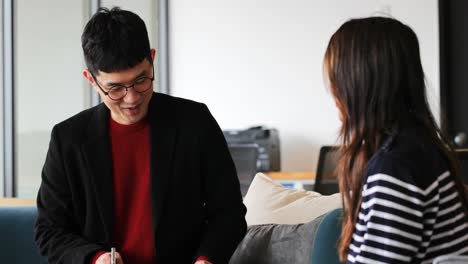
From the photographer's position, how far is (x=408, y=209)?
1.26 meters

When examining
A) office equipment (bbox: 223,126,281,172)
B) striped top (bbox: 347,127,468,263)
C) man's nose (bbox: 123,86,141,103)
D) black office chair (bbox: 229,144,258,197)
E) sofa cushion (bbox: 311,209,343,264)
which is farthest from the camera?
office equipment (bbox: 223,126,281,172)

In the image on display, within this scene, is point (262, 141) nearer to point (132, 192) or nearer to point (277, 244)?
point (277, 244)

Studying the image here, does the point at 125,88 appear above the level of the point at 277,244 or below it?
above

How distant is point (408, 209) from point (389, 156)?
97 mm

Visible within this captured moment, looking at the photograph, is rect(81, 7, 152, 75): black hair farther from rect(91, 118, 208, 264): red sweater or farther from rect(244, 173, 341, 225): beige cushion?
rect(244, 173, 341, 225): beige cushion

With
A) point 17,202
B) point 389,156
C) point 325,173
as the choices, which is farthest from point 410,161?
point 325,173

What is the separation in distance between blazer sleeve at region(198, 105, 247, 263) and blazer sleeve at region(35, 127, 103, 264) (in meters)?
0.34

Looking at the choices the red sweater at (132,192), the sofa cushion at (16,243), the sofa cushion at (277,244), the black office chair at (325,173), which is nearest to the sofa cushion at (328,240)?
the sofa cushion at (277,244)

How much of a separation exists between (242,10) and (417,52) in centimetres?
548

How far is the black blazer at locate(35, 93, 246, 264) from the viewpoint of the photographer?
195cm

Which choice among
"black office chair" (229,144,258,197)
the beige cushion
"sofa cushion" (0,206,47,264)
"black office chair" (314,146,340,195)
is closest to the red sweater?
the beige cushion

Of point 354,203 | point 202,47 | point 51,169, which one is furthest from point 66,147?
point 202,47

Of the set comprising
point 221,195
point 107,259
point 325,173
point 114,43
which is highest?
point 114,43

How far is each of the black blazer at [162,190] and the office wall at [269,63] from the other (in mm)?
4692
